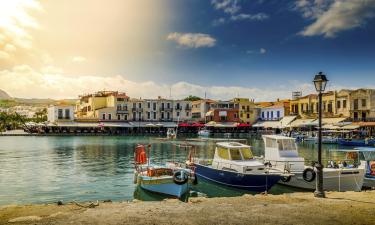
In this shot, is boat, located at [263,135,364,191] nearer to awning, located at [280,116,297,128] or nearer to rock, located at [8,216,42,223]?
rock, located at [8,216,42,223]

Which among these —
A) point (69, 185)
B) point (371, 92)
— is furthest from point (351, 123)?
point (69, 185)

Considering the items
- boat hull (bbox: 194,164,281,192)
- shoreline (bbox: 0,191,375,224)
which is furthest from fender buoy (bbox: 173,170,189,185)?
shoreline (bbox: 0,191,375,224)

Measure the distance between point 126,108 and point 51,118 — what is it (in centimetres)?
2493

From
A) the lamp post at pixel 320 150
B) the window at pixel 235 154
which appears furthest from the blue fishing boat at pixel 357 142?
the lamp post at pixel 320 150

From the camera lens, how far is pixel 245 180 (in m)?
22.3

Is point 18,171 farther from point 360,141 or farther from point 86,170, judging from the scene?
point 360,141

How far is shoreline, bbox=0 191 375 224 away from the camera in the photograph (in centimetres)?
1127

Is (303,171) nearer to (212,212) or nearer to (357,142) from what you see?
(212,212)

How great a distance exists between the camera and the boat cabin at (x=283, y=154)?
23641 millimetres

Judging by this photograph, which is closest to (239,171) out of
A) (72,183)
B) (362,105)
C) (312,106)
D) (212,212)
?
(212,212)

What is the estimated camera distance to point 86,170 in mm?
33531

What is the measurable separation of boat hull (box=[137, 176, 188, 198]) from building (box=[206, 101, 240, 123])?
273 feet

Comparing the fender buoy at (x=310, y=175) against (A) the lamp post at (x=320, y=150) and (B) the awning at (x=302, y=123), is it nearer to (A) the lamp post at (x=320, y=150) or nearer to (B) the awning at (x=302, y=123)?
(A) the lamp post at (x=320, y=150)

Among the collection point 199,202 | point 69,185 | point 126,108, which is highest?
point 126,108
